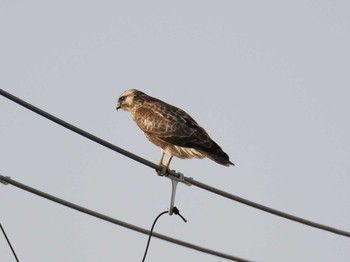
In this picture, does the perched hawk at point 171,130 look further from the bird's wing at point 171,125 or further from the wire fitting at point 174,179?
the wire fitting at point 174,179

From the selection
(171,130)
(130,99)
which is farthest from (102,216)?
(130,99)

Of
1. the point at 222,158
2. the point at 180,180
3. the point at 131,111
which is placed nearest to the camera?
the point at 180,180

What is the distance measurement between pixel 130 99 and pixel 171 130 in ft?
5.35

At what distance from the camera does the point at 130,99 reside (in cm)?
1758

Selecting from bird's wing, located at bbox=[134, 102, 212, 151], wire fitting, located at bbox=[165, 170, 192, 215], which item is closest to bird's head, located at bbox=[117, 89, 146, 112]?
bird's wing, located at bbox=[134, 102, 212, 151]

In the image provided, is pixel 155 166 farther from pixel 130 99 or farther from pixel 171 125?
pixel 130 99

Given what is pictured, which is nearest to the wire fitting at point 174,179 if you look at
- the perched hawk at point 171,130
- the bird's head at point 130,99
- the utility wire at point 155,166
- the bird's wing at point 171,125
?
the utility wire at point 155,166

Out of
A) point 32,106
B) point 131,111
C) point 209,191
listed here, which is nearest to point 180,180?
point 209,191

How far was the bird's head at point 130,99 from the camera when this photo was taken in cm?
1745

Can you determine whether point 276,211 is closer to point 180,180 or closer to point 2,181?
point 180,180

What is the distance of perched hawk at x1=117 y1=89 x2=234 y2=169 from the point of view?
15469 mm

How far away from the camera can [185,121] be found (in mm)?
16375

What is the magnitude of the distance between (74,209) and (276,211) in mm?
2362

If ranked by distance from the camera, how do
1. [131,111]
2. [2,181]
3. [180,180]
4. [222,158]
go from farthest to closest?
[131,111]
[222,158]
[180,180]
[2,181]
